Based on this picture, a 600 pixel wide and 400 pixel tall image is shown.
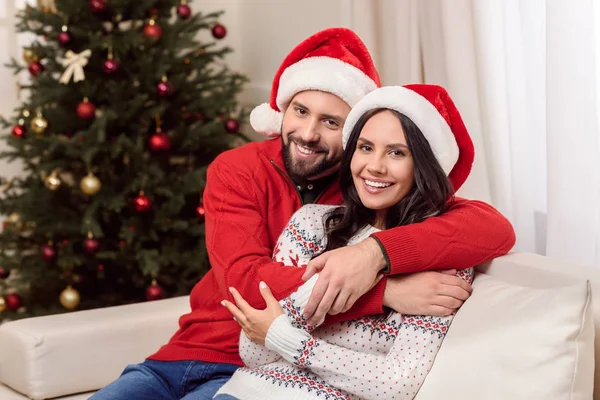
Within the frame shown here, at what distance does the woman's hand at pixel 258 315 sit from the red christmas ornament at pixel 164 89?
1.69 metres

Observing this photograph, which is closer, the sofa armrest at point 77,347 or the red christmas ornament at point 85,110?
the sofa armrest at point 77,347

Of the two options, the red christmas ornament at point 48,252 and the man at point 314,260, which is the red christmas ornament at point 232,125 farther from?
the man at point 314,260

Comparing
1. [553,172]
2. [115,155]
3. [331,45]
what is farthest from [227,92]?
[553,172]

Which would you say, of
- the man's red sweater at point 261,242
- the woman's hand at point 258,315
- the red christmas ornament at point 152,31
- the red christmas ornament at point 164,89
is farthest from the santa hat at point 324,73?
the red christmas ornament at point 152,31

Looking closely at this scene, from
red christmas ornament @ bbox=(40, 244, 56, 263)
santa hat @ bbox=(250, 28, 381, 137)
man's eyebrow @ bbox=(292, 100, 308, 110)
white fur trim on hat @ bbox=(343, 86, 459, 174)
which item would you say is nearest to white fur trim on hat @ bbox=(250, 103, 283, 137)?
santa hat @ bbox=(250, 28, 381, 137)

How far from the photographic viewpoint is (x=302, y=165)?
79.2 inches

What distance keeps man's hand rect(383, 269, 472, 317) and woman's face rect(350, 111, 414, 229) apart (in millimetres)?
184

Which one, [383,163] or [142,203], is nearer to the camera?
[383,163]

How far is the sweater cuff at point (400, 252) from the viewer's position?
1627mm

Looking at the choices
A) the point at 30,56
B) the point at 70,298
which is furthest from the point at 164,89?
the point at 70,298

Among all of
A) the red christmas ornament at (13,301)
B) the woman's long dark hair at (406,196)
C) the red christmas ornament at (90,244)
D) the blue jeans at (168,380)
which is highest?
the woman's long dark hair at (406,196)

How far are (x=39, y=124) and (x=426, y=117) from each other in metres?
2.07

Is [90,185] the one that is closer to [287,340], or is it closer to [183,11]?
[183,11]

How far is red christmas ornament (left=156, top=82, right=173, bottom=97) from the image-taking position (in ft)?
10.7
